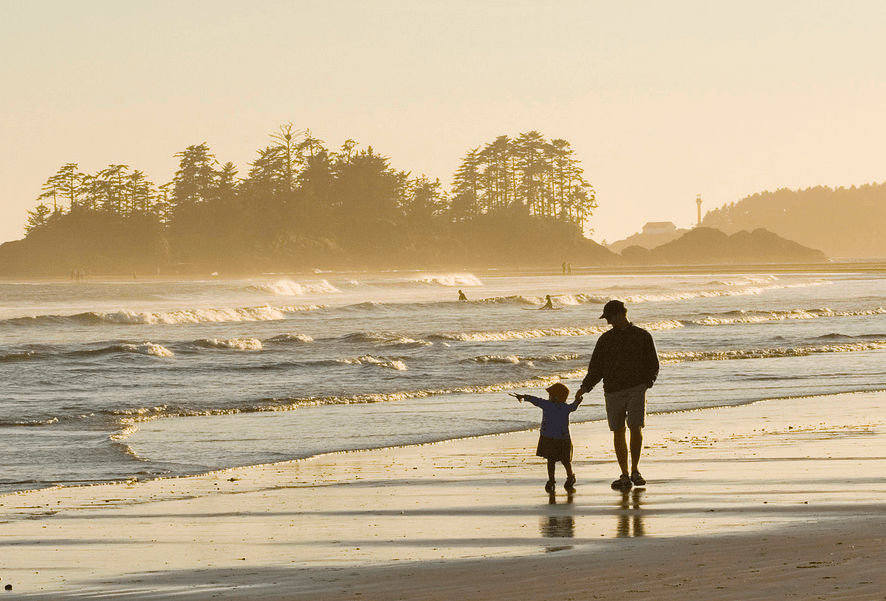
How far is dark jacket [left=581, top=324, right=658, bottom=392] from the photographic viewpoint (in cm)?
933

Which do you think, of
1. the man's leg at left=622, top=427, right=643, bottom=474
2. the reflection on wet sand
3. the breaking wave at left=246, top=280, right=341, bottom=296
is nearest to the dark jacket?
the man's leg at left=622, top=427, right=643, bottom=474

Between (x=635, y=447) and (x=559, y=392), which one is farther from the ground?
(x=559, y=392)

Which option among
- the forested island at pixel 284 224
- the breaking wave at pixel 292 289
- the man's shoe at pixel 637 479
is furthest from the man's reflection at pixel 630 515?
the forested island at pixel 284 224

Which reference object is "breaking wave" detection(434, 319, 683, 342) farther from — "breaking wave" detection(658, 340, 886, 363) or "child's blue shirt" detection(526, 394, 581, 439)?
"child's blue shirt" detection(526, 394, 581, 439)

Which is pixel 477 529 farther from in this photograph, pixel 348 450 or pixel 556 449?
pixel 348 450

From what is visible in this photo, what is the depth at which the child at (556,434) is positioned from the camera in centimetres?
901

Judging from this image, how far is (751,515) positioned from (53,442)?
8426 millimetres

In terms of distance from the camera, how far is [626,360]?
9336 mm

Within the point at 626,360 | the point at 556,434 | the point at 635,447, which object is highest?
the point at 626,360

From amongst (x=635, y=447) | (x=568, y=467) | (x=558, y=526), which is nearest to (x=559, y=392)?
(x=568, y=467)

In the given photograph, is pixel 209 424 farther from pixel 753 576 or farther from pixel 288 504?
pixel 753 576

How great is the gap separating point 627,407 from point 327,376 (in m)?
12.5

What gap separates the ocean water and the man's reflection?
420 cm

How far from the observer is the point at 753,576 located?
5754 millimetres
